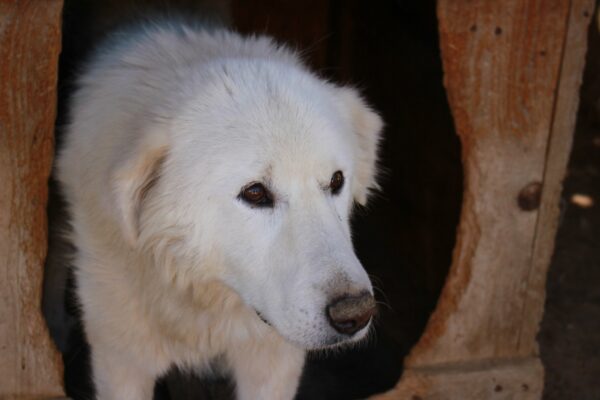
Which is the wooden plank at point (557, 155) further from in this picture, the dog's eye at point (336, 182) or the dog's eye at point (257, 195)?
the dog's eye at point (257, 195)

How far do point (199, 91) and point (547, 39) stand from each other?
134 cm

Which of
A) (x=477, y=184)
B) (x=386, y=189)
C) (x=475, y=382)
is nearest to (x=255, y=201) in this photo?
(x=477, y=184)

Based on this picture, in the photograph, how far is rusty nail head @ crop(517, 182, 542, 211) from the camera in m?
3.08

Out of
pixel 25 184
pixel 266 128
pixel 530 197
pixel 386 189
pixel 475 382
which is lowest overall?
pixel 475 382

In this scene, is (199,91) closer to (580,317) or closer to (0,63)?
(0,63)

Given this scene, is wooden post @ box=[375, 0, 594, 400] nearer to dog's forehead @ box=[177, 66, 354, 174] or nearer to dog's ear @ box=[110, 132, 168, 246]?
dog's forehead @ box=[177, 66, 354, 174]

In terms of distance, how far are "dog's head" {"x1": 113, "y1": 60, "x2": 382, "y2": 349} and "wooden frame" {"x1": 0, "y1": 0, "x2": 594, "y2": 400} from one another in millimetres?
452

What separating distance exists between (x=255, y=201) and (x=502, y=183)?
3.82 ft

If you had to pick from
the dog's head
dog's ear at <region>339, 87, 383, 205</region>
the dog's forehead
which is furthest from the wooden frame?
the dog's forehead

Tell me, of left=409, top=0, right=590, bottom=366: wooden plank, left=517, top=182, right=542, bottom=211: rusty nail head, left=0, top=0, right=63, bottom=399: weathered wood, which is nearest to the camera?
left=0, top=0, right=63, bottom=399: weathered wood

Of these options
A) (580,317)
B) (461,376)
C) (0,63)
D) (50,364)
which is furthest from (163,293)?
(580,317)

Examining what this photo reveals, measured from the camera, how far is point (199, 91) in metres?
2.48

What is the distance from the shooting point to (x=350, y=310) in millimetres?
2193

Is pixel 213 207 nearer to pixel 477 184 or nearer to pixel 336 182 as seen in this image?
pixel 336 182
